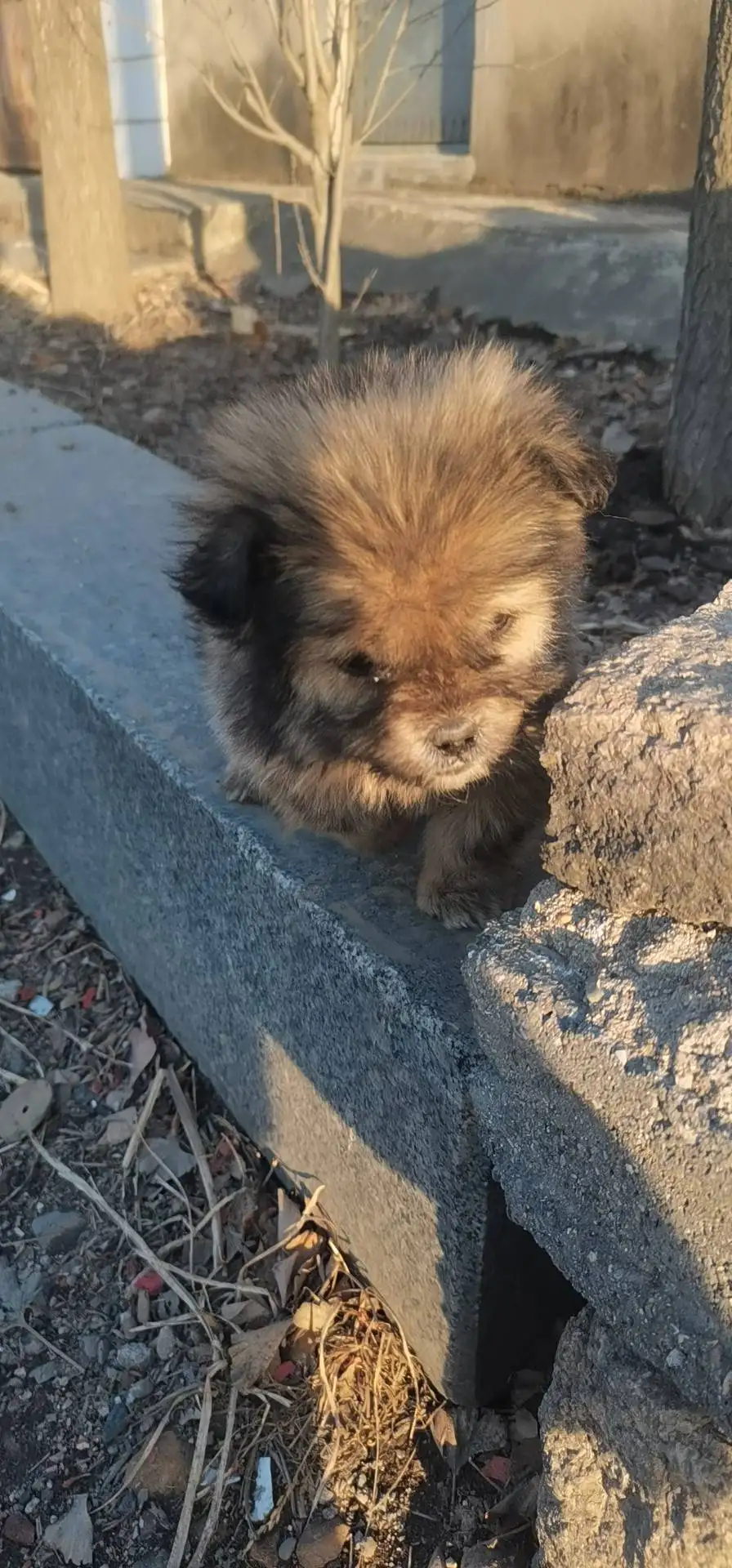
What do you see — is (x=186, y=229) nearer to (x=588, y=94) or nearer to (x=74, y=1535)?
(x=588, y=94)

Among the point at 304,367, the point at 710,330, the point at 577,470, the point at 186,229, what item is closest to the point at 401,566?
the point at 577,470

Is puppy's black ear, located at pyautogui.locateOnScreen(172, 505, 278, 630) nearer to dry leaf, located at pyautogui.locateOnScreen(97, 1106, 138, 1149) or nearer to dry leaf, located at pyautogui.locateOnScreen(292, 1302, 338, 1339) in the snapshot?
dry leaf, located at pyautogui.locateOnScreen(292, 1302, 338, 1339)

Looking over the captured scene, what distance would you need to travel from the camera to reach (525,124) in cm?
903

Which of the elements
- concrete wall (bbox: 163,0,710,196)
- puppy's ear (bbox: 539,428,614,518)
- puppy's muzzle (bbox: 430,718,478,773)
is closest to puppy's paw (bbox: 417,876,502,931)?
puppy's muzzle (bbox: 430,718,478,773)

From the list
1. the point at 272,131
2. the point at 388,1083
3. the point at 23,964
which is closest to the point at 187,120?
the point at 272,131

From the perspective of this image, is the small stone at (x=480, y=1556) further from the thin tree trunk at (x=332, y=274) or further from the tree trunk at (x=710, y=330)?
the thin tree trunk at (x=332, y=274)

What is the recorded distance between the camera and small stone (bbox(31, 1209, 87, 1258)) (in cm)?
298

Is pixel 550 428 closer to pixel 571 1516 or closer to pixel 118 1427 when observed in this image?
pixel 571 1516

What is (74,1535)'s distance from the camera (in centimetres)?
242

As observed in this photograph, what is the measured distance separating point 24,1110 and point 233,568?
1.87m

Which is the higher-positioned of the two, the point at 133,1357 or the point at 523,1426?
the point at 523,1426

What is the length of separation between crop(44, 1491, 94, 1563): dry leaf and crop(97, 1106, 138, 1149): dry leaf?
0.92 meters

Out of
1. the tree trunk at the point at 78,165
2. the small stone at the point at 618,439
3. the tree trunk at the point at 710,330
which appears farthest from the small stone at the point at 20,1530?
the tree trunk at the point at 78,165

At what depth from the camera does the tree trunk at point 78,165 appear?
25.6ft
